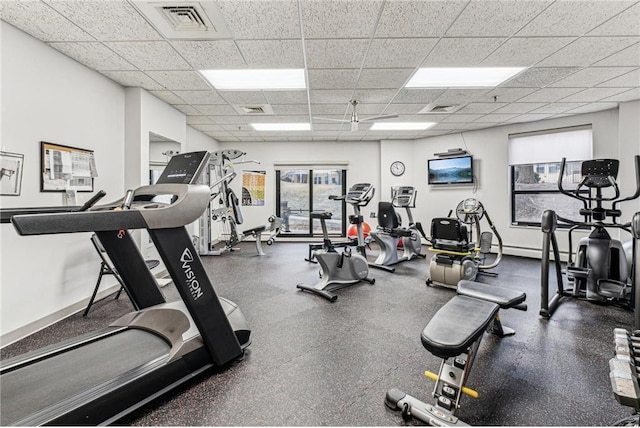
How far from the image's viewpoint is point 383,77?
11.2 ft

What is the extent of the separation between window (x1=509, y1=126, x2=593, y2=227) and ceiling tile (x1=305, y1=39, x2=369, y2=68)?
4.46 metres

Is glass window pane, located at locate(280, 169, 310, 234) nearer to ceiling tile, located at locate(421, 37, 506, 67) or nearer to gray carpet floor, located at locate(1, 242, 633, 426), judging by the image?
gray carpet floor, located at locate(1, 242, 633, 426)

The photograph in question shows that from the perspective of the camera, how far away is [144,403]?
154 centimetres

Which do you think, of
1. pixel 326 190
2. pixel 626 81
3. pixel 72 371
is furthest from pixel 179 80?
pixel 626 81

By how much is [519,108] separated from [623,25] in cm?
241

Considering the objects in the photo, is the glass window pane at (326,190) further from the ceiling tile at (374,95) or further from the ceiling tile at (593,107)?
the ceiling tile at (593,107)

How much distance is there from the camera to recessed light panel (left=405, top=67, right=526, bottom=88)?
3295 millimetres

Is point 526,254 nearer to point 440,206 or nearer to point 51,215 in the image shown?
point 440,206

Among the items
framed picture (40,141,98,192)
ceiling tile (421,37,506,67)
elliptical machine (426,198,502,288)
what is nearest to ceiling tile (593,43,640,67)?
ceiling tile (421,37,506,67)

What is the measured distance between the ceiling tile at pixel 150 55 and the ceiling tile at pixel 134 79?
24cm

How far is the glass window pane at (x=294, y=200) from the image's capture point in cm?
752

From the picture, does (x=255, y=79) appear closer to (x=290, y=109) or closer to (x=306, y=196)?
(x=290, y=109)

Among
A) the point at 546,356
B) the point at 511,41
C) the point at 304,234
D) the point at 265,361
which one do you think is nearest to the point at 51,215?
the point at 265,361

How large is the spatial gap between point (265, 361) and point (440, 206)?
5.96m
